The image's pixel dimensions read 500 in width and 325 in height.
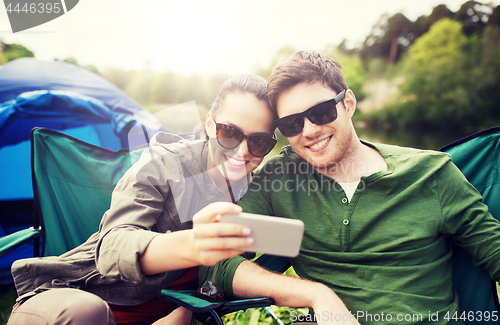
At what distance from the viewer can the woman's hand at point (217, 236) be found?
781mm

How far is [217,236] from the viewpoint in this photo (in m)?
0.79

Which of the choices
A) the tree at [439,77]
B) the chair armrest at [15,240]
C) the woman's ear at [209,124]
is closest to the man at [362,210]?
the woman's ear at [209,124]

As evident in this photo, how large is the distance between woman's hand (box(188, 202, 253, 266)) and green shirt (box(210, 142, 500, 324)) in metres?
0.69

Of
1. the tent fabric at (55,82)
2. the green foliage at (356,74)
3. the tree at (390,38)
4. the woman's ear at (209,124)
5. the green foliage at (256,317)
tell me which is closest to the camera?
the woman's ear at (209,124)

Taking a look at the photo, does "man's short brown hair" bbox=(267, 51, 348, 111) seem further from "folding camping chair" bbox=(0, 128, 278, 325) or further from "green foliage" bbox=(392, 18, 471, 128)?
"green foliage" bbox=(392, 18, 471, 128)

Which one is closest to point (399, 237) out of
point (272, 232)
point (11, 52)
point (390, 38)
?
point (272, 232)

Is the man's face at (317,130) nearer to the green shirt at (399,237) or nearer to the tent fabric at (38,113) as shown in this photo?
the green shirt at (399,237)

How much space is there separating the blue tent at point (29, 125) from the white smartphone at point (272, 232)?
249cm

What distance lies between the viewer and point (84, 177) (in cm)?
215

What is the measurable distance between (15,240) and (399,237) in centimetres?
222

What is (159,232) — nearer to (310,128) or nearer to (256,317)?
(310,128)

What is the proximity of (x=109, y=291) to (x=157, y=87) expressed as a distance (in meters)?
37.9

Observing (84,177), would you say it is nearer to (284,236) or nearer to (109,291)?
(109,291)

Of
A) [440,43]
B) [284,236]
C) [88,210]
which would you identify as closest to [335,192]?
[284,236]
